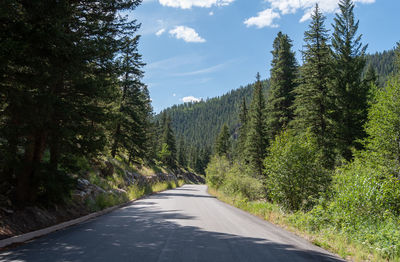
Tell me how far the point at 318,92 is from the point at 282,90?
7096 millimetres

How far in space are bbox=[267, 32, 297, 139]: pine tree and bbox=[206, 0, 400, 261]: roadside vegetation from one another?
12 cm

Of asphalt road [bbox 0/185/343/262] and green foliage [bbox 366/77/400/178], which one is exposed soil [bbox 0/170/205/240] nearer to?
asphalt road [bbox 0/185/343/262]

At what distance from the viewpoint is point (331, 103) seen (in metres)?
24.0

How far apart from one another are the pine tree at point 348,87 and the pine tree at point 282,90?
543cm

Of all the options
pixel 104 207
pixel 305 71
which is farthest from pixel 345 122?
pixel 104 207

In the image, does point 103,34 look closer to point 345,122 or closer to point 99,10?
point 99,10

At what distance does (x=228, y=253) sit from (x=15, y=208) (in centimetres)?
630

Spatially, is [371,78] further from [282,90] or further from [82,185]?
[82,185]

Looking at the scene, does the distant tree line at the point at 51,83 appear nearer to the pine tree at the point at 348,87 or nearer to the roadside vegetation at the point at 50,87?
the roadside vegetation at the point at 50,87

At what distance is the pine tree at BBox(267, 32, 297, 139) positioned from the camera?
3020 cm

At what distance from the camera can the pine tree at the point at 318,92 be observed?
23750 mm

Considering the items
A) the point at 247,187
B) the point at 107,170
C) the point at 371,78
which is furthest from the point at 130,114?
the point at 371,78

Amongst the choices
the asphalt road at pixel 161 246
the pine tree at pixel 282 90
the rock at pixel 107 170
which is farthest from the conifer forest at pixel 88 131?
the pine tree at pixel 282 90

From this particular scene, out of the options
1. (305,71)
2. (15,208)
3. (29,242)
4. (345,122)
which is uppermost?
(305,71)
